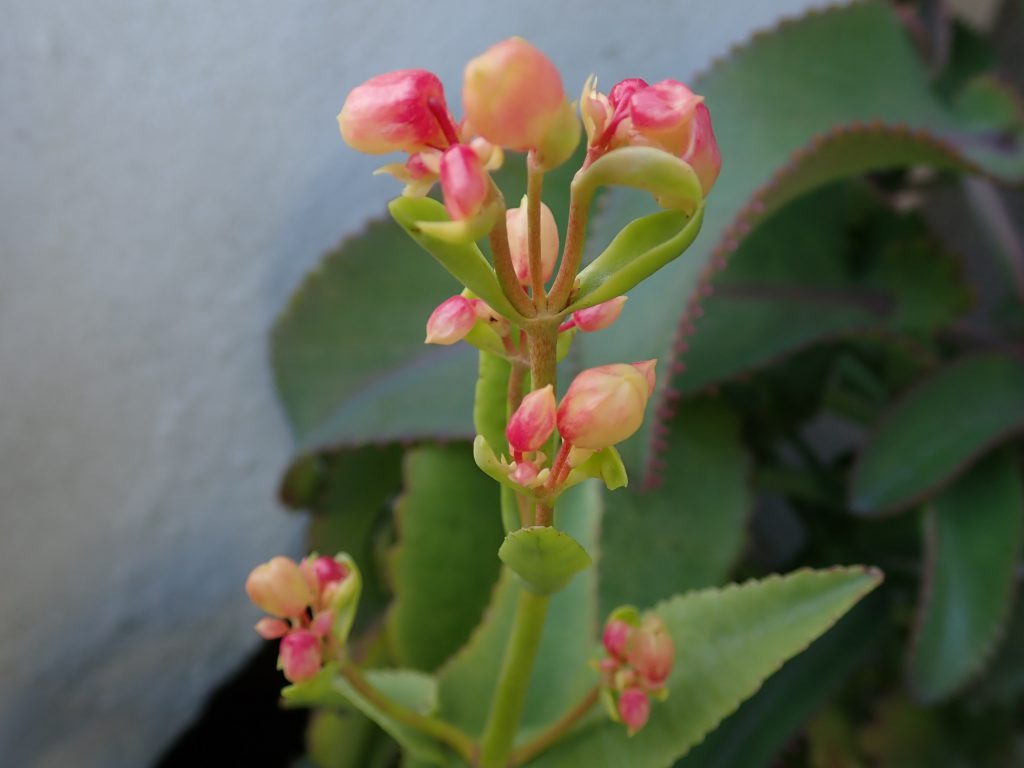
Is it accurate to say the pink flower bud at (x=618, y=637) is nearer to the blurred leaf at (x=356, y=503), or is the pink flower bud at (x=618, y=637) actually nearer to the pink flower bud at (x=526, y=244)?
the pink flower bud at (x=526, y=244)

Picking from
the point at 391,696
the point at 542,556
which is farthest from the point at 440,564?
the point at 542,556

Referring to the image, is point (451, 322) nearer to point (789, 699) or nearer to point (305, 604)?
point (305, 604)

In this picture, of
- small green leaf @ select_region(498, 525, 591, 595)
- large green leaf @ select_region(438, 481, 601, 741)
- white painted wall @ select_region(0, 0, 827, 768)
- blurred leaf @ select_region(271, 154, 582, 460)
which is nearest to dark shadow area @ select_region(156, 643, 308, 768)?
white painted wall @ select_region(0, 0, 827, 768)

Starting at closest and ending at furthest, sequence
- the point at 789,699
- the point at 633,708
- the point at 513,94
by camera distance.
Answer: the point at 513,94 → the point at 633,708 → the point at 789,699

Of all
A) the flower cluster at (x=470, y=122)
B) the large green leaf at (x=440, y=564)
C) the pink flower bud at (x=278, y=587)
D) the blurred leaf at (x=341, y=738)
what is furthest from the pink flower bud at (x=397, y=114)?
the blurred leaf at (x=341, y=738)

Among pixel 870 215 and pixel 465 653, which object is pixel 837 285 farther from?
pixel 465 653

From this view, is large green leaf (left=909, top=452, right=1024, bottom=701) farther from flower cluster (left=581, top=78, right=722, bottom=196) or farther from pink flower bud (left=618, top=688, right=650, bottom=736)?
flower cluster (left=581, top=78, right=722, bottom=196)
